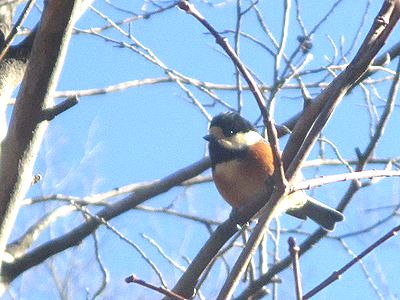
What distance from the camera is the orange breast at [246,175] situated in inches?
142

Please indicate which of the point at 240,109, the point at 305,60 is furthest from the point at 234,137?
the point at 305,60

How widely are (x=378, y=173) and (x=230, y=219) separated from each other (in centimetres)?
51

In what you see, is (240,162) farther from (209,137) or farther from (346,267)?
(346,267)

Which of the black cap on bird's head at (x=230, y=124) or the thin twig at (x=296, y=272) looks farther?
the black cap on bird's head at (x=230, y=124)

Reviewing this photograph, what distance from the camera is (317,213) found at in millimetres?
4129

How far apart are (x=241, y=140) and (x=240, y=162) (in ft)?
0.54

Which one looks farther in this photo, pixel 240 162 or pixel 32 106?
pixel 240 162

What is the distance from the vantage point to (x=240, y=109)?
3658 mm

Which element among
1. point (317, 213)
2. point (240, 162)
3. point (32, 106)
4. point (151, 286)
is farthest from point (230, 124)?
point (151, 286)

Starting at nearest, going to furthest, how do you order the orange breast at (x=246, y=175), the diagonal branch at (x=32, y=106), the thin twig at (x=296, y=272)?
the thin twig at (x=296, y=272), the diagonal branch at (x=32, y=106), the orange breast at (x=246, y=175)

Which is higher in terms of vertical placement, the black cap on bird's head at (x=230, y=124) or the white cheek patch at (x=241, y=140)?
the black cap on bird's head at (x=230, y=124)

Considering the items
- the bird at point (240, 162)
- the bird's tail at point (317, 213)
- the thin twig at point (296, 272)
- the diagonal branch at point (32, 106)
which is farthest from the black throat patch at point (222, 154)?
the thin twig at point (296, 272)

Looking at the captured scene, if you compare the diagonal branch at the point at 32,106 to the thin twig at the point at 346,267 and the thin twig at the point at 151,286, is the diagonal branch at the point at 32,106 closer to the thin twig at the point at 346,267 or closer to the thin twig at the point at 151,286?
the thin twig at the point at 151,286

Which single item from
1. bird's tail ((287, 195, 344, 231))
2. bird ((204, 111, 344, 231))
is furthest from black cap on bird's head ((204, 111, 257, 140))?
bird's tail ((287, 195, 344, 231))
